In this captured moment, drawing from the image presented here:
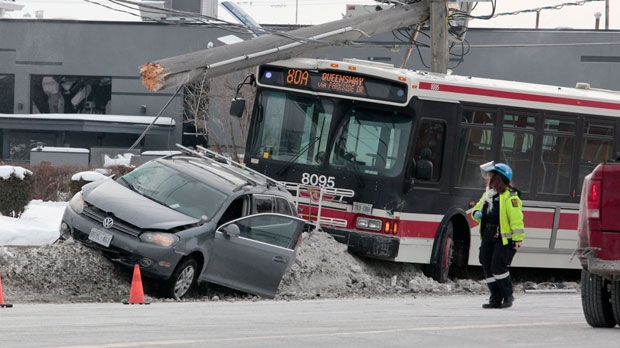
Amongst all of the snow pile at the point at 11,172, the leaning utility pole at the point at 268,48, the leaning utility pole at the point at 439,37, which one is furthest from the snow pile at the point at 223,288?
the snow pile at the point at 11,172

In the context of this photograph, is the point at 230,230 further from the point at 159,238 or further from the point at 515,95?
the point at 515,95

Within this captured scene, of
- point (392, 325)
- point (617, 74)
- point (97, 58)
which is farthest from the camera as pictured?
point (97, 58)

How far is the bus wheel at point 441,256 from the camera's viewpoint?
1803cm

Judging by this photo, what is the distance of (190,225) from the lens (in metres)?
14.4

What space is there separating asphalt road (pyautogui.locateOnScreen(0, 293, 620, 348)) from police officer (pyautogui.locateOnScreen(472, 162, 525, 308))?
44 cm

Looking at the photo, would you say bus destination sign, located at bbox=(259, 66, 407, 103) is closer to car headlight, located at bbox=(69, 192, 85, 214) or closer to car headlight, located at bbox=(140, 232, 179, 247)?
car headlight, located at bbox=(69, 192, 85, 214)

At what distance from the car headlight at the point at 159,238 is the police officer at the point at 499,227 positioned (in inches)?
140

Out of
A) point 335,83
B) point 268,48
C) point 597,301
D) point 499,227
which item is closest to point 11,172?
point 268,48

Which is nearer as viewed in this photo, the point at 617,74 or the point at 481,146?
the point at 481,146

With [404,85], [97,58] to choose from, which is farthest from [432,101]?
[97,58]

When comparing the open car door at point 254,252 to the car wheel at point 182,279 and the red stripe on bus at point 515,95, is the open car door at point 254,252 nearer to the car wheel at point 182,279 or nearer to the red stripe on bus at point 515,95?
the car wheel at point 182,279

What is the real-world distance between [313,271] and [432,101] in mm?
3214

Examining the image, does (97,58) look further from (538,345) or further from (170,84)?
(538,345)

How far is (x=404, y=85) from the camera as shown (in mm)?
17734
